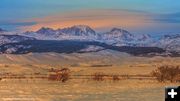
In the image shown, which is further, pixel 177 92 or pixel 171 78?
pixel 171 78

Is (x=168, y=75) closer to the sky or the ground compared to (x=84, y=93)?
closer to the ground

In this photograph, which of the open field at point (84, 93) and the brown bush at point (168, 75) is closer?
the open field at point (84, 93)

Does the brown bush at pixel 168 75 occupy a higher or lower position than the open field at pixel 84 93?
lower

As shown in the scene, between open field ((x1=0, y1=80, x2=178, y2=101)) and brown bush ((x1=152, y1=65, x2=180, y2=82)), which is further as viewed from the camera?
brown bush ((x1=152, y1=65, x2=180, y2=82))

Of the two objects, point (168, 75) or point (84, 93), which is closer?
point (84, 93)

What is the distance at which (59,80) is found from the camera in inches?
2589

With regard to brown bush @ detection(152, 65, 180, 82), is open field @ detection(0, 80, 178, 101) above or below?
above

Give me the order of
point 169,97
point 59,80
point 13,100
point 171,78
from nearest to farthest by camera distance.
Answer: point 169,97, point 13,100, point 171,78, point 59,80

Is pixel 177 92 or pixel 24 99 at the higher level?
pixel 177 92

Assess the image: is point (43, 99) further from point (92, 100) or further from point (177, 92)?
point (177, 92)

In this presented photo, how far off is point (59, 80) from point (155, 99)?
34.7 m

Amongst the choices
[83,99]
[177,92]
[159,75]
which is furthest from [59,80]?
[177,92]

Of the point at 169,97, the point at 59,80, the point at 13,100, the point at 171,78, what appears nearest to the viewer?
the point at 169,97

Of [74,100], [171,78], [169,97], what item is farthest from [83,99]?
[171,78]
